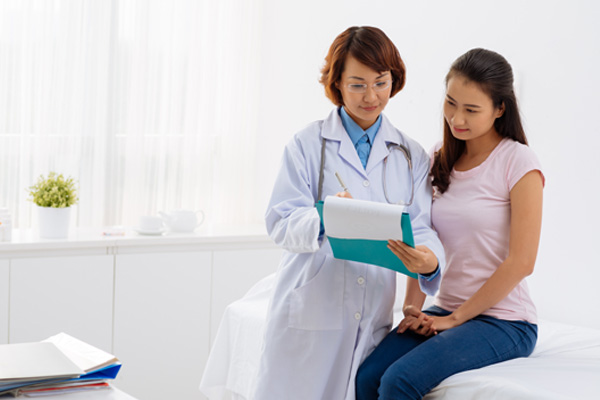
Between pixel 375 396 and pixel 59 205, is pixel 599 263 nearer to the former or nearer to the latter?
pixel 375 396

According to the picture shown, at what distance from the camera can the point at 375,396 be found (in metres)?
1.71

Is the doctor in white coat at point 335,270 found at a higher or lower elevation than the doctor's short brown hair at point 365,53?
lower

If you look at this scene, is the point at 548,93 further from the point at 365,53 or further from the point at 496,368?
the point at 496,368

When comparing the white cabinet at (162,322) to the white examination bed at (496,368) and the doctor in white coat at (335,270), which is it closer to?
the white examination bed at (496,368)

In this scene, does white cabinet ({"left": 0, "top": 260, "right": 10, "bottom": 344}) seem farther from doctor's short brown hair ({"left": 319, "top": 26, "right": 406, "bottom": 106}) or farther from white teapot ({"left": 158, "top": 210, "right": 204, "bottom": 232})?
doctor's short brown hair ({"left": 319, "top": 26, "right": 406, "bottom": 106})

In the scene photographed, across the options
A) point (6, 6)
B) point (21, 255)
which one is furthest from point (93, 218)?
point (6, 6)

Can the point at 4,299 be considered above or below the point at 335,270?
below

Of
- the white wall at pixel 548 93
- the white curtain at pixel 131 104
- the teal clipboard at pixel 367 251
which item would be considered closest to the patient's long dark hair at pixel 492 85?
the teal clipboard at pixel 367 251

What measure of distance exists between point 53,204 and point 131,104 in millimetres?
733

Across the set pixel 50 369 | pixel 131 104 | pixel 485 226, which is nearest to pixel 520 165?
pixel 485 226

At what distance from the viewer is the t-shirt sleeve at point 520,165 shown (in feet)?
5.76

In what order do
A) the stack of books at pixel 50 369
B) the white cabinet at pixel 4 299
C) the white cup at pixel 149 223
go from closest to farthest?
the stack of books at pixel 50 369, the white cabinet at pixel 4 299, the white cup at pixel 149 223

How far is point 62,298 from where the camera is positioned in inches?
116

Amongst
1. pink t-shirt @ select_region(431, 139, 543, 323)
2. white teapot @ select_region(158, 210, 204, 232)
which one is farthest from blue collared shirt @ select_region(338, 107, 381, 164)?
white teapot @ select_region(158, 210, 204, 232)
